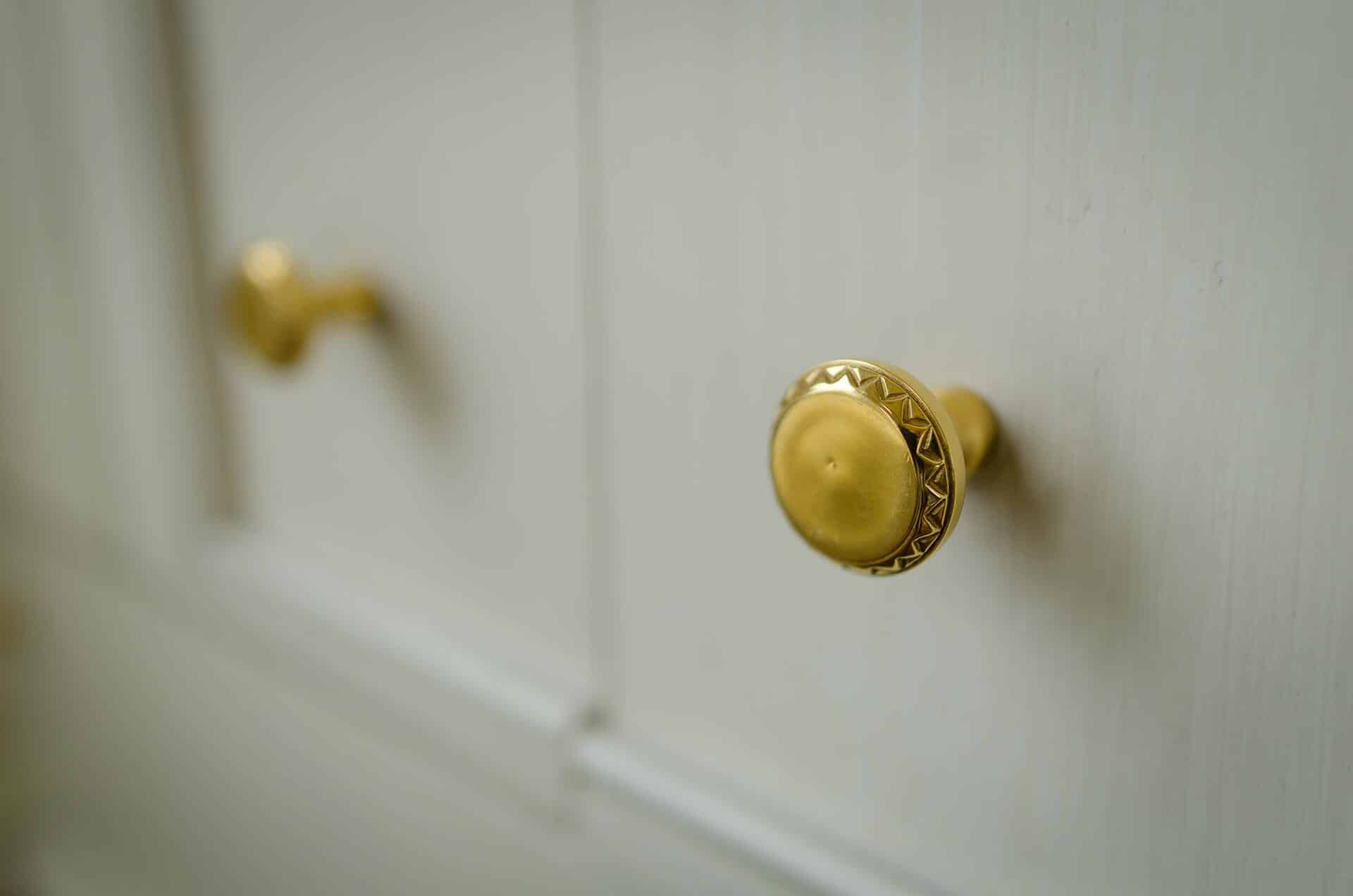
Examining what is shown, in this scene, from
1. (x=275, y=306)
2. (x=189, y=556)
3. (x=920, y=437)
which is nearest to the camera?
(x=920, y=437)

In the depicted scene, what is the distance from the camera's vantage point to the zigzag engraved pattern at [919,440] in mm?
191

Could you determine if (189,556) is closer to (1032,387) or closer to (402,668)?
(402,668)

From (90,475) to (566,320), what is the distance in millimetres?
274

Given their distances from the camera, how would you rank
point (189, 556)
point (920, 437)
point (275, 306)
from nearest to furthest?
point (920, 437) → point (275, 306) → point (189, 556)

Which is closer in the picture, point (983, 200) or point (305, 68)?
point (983, 200)

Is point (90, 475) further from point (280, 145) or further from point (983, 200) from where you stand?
point (983, 200)

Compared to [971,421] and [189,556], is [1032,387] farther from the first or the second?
[189,556]

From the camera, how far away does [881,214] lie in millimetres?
222

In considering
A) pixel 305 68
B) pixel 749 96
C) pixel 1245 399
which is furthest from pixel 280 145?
pixel 1245 399

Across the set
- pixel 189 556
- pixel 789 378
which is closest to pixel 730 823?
pixel 789 378

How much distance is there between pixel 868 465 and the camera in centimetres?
19

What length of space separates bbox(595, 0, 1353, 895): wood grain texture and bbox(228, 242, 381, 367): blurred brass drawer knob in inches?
3.5

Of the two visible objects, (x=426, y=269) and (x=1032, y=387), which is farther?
(x=426, y=269)

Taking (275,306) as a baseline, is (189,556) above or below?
below
